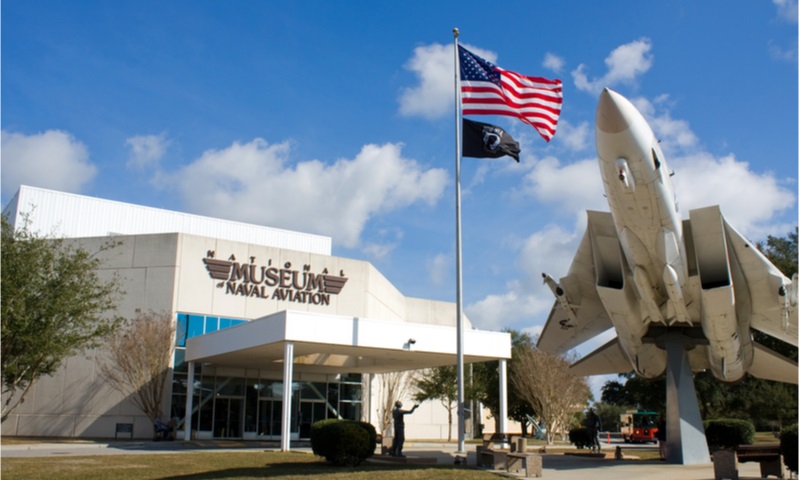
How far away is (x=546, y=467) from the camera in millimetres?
16641

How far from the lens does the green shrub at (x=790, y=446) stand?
506 inches

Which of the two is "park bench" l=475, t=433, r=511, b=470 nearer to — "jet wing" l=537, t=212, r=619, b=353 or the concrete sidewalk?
the concrete sidewalk

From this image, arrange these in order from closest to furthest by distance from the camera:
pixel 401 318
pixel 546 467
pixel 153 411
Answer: pixel 546 467 < pixel 153 411 < pixel 401 318

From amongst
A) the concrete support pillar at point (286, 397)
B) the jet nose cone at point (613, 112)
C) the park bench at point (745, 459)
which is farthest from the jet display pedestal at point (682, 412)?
the concrete support pillar at point (286, 397)

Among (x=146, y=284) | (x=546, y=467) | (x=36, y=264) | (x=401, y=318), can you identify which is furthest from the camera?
(x=401, y=318)

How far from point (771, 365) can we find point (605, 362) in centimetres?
529

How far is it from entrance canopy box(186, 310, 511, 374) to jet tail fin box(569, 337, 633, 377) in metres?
3.68

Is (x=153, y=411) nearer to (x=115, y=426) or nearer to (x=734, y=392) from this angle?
(x=115, y=426)

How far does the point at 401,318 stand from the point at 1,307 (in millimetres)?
30996

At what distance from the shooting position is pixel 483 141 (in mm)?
19688

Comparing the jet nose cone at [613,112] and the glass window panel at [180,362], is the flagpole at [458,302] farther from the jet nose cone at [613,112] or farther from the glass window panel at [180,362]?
the glass window panel at [180,362]

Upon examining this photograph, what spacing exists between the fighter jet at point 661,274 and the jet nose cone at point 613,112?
0.02 m

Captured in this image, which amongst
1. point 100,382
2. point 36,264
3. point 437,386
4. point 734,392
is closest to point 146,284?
point 100,382

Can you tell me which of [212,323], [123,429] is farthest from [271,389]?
[123,429]
